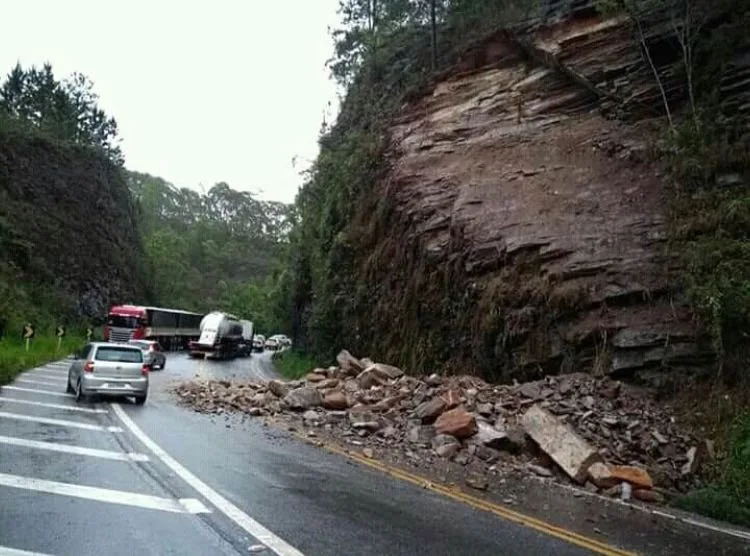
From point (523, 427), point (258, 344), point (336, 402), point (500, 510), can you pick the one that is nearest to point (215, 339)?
point (258, 344)

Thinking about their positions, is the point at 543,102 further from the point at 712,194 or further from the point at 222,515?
the point at 222,515

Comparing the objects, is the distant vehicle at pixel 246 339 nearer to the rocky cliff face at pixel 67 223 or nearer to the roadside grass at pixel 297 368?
the rocky cliff face at pixel 67 223

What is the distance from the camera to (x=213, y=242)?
121 m

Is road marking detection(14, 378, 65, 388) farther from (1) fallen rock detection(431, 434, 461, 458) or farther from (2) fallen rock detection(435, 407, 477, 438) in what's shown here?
(1) fallen rock detection(431, 434, 461, 458)

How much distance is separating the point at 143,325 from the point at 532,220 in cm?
3511

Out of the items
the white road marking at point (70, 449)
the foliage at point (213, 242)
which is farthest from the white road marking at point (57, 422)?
the foliage at point (213, 242)

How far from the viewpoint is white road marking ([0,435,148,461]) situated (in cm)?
1016

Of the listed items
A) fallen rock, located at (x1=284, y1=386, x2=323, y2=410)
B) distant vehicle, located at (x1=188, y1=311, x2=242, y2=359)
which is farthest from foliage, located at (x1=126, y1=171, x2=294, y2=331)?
fallen rock, located at (x1=284, y1=386, x2=323, y2=410)

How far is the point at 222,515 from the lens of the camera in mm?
6969

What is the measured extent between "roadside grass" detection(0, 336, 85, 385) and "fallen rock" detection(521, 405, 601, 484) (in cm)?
1521

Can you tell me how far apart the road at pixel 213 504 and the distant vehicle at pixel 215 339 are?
3838cm

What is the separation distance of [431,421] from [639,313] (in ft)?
16.8

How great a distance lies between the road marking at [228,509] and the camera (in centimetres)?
602

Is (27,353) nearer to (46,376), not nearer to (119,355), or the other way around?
(46,376)
